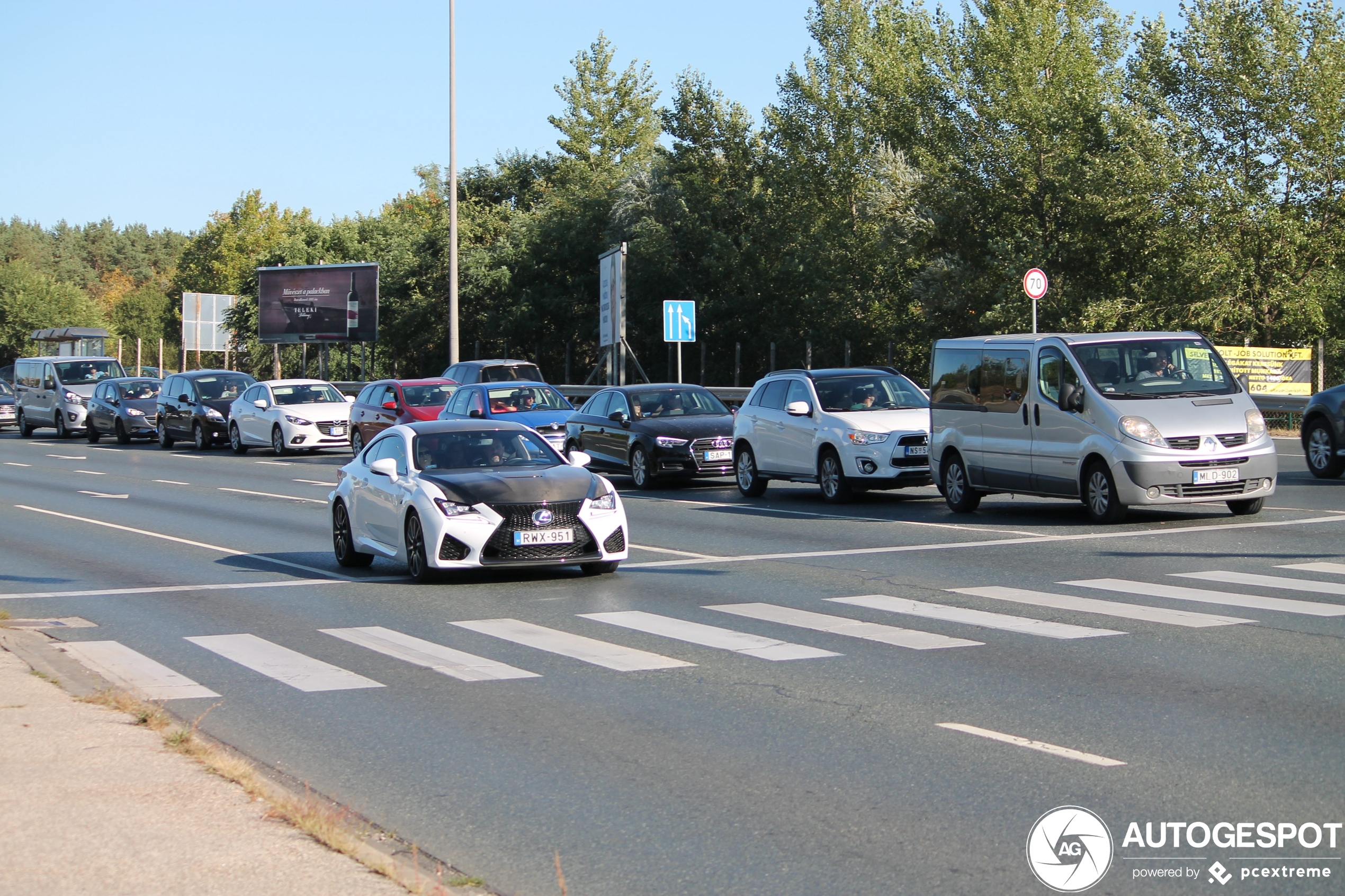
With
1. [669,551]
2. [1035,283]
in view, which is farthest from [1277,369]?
[669,551]

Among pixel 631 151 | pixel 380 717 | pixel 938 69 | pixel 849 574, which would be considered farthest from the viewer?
pixel 631 151

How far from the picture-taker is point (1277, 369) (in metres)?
35.1

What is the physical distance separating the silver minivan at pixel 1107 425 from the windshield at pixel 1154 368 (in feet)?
0.04

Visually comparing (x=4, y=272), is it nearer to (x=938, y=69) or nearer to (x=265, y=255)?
(x=265, y=255)

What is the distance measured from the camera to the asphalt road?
5.59 metres

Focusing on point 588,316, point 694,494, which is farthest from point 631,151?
point 694,494

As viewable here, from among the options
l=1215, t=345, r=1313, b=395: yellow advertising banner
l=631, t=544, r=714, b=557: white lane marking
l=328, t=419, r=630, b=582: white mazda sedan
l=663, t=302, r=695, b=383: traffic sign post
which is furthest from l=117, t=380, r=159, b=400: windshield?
l=328, t=419, r=630, b=582: white mazda sedan

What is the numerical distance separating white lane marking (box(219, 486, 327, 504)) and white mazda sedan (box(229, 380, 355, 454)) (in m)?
9.76

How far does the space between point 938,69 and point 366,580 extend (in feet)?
137

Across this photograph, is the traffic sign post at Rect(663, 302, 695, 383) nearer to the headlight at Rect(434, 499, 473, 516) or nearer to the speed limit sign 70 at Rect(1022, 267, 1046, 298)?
the speed limit sign 70 at Rect(1022, 267, 1046, 298)

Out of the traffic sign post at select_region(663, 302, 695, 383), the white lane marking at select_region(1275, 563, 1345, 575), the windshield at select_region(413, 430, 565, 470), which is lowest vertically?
the white lane marking at select_region(1275, 563, 1345, 575)

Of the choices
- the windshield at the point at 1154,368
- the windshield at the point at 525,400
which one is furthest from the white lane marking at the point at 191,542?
the windshield at the point at 525,400

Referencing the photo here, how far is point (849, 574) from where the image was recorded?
1337 cm

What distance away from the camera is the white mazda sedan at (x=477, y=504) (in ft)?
43.5
